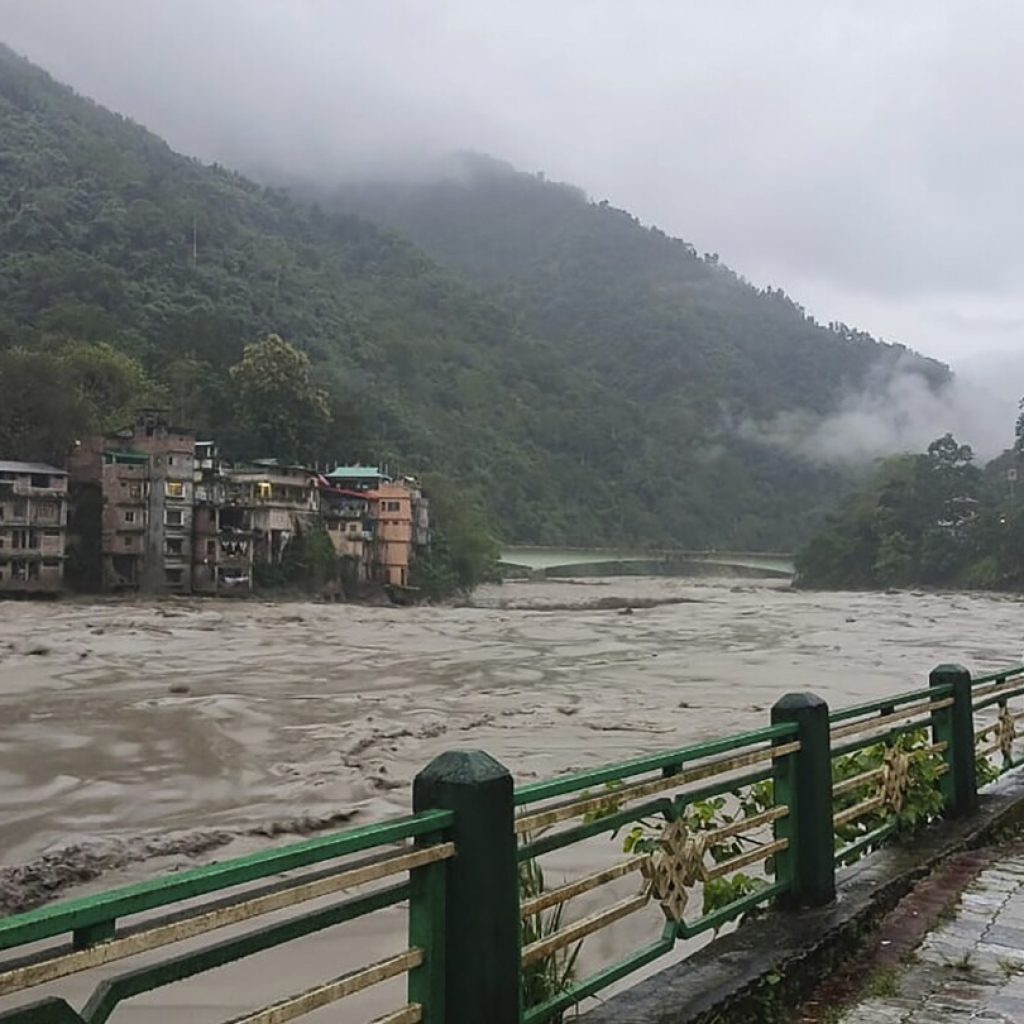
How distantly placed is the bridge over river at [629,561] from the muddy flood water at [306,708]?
3857 centimetres

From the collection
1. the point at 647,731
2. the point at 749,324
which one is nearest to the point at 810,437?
the point at 749,324

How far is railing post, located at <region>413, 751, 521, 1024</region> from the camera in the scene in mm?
2520

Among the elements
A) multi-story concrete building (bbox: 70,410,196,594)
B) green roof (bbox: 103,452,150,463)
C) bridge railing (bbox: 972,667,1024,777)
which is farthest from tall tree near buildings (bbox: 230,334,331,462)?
bridge railing (bbox: 972,667,1024,777)

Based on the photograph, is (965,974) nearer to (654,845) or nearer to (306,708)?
(654,845)

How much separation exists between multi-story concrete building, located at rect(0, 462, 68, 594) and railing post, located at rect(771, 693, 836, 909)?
42432 millimetres

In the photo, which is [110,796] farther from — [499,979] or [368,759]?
[499,979]

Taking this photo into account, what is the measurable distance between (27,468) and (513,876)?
148ft

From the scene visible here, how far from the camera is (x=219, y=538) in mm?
46688

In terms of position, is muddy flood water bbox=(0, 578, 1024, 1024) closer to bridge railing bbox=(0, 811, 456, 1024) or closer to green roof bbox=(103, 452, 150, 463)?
bridge railing bbox=(0, 811, 456, 1024)

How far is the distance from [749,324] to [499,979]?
172 m

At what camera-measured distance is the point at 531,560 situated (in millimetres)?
83812

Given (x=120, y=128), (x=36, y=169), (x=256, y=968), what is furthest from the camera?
(x=120, y=128)

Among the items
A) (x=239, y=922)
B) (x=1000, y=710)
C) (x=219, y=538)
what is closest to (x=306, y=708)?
(x=1000, y=710)

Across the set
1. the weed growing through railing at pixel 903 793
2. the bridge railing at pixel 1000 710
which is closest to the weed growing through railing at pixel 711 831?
the weed growing through railing at pixel 903 793
